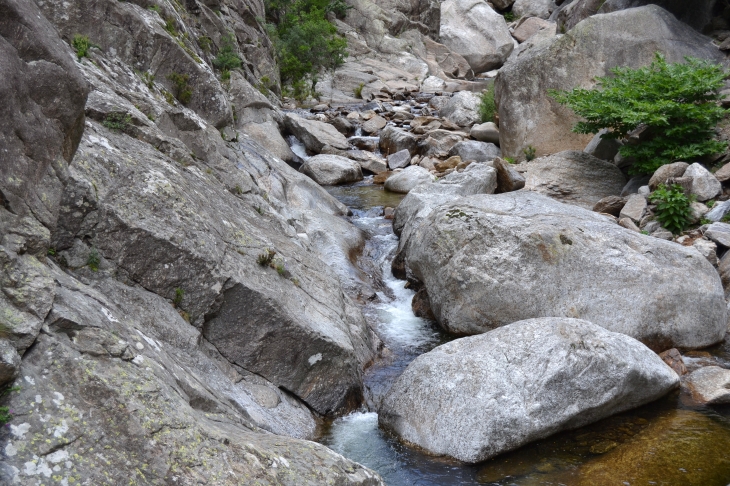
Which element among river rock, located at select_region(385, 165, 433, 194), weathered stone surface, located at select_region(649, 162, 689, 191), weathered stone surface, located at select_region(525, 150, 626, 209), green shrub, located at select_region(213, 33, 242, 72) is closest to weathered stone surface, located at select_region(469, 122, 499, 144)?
river rock, located at select_region(385, 165, 433, 194)

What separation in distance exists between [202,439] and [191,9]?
64.0ft

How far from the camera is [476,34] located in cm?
5503

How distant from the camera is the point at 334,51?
4072cm

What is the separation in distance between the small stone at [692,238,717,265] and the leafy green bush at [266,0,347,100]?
27.9 m

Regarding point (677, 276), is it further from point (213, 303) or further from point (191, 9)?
point (191, 9)

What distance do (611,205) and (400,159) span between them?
1105cm

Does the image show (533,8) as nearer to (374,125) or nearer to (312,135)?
(374,125)

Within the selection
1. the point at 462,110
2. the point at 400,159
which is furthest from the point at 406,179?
the point at 462,110

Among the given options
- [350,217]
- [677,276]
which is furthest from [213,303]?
[350,217]

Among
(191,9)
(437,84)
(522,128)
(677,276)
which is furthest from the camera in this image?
(437,84)

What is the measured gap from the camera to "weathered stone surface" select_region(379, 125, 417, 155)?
24656 mm

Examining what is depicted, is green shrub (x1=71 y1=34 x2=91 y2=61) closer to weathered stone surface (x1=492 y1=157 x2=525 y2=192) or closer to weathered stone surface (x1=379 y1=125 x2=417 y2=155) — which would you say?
weathered stone surface (x1=492 y1=157 x2=525 y2=192)

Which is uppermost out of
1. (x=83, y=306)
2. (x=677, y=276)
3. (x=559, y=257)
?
(x=677, y=276)

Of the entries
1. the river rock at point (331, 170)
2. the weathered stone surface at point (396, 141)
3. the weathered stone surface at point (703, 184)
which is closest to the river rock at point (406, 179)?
the river rock at point (331, 170)
